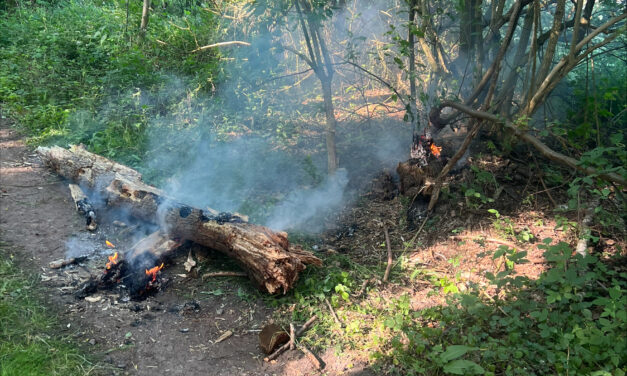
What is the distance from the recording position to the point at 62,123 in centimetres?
675

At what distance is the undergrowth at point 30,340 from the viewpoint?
273 cm

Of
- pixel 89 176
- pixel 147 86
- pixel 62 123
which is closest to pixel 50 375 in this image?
pixel 89 176

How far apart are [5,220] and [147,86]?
3605 mm

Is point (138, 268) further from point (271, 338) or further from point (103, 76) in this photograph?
point (103, 76)

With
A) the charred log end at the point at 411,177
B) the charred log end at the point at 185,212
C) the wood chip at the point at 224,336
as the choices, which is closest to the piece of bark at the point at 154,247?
the charred log end at the point at 185,212

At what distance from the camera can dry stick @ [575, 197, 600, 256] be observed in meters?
3.57

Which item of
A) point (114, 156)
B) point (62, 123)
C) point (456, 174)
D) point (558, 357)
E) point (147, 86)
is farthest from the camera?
point (147, 86)

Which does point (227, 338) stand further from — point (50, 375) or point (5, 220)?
point (5, 220)

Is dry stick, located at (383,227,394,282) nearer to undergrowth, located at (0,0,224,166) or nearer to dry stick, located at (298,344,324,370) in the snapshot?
dry stick, located at (298,344,324,370)

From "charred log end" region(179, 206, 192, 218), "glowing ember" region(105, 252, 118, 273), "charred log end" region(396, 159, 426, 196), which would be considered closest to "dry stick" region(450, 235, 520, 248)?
"charred log end" region(396, 159, 426, 196)

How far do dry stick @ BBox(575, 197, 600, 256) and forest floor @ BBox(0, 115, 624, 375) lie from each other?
174 millimetres

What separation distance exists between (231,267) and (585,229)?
3.31 metres

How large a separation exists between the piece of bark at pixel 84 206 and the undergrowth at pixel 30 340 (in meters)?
1.21

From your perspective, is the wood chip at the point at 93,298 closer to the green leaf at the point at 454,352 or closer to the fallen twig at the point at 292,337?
the fallen twig at the point at 292,337
